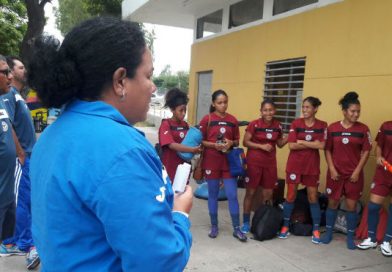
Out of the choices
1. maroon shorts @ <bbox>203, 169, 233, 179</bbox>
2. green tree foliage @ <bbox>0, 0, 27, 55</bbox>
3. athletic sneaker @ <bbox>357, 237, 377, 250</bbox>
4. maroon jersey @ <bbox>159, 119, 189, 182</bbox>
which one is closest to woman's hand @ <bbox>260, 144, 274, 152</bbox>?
maroon shorts @ <bbox>203, 169, 233, 179</bbox>

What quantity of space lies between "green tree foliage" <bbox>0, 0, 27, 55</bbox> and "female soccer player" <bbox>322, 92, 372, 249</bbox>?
56.3ft

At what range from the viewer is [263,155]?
4.82 m

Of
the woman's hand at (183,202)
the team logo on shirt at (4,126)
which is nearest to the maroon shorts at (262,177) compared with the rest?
the team logo on shirt at (4,126)

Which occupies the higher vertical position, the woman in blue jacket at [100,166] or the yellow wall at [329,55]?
the yellow wall at [329,55]

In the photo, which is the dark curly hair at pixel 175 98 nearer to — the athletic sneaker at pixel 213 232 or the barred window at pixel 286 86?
the athletic sneaker at pixel 213 232

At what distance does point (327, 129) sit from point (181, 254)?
13.0ft

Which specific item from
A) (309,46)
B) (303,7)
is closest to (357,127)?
(309,46)

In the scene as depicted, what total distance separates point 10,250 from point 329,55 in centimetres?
490

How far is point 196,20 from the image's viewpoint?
9.74 metres

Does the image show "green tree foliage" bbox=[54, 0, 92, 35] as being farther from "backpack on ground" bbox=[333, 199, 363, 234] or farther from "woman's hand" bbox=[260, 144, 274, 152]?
"backpack on ground" bbox=[333, 199, 363, 234]

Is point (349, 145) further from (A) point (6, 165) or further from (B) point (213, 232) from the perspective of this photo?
(A) point (6, 165)

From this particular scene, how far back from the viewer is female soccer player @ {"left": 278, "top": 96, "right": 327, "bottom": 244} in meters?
4.66

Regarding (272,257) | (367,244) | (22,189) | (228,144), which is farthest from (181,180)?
(367,244)

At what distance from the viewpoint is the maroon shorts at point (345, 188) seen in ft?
14.4
